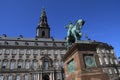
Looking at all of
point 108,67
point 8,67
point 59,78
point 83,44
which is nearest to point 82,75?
point 83,44

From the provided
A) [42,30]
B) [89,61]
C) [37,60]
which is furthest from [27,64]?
[89,61]

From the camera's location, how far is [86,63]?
6320 millimetres

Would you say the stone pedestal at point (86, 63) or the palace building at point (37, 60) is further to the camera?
the palace building at point (37, 60)

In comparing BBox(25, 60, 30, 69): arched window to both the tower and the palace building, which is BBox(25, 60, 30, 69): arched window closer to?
the palace building

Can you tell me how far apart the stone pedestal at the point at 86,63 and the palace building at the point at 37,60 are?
3097 cm

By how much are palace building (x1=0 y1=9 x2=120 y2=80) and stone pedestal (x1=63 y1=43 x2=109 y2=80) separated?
102 ft

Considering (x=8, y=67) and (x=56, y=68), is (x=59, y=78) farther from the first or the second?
(x=8, y=67)

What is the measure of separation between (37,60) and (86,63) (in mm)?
35079

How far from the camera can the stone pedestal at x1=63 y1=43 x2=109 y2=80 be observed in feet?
19.2

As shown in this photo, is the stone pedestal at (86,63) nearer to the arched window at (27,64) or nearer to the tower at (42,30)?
the arched window at (27,64)

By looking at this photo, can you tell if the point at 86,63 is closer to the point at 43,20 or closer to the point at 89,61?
the point at 89,61

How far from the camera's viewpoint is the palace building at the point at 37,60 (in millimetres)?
36312

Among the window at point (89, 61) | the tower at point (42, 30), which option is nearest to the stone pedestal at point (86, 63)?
the window at point (89, 61)

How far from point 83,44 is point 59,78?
3250cm
